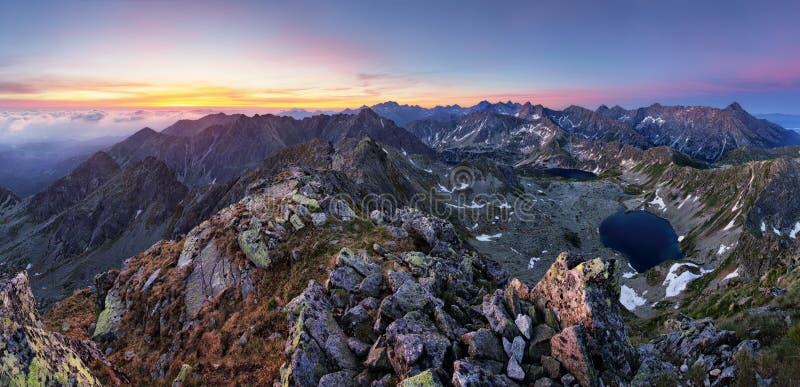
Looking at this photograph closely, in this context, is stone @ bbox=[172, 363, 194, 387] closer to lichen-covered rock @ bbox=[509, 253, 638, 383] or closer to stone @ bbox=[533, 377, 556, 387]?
stone @ bbox=[533, 377, 556, 387]

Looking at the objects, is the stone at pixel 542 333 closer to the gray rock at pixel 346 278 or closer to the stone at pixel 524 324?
the stone at pixel 524 324

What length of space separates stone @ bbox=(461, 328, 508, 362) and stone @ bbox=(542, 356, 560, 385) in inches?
66.9

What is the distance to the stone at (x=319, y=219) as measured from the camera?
36.6 m

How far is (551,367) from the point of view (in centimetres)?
1425

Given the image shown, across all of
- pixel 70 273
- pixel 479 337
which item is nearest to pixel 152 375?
pixel 479 337

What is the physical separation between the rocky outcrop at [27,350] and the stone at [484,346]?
633 inches

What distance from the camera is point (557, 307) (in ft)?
56.7

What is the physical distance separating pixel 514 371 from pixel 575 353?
8.61 ft

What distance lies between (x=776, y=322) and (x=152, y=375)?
3742 cm

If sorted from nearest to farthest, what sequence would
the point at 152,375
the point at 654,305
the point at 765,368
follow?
the point at 765,368
the point at 152,375
the point at 654,305

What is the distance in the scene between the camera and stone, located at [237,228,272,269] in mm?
30516

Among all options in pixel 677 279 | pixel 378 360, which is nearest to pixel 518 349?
pixel 378 360

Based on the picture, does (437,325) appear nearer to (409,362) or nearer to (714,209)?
(409,362)

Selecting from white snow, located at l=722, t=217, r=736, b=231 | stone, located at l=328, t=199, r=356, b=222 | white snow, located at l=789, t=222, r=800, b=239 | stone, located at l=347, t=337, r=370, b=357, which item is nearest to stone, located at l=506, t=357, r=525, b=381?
stone, located at l=347, t=337, r=370, b=357
